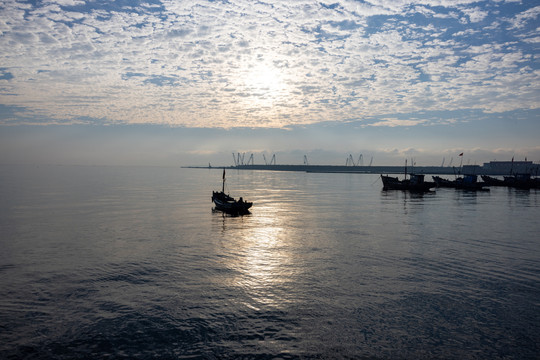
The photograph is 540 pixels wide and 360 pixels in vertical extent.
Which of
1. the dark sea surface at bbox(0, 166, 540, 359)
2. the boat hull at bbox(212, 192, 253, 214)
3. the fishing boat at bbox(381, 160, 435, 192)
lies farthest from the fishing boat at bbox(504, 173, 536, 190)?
the boat hull at bbox(212, 192, 253, 214)

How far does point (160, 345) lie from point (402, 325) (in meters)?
10.7

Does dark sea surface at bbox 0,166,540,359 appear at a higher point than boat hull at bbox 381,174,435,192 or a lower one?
lower

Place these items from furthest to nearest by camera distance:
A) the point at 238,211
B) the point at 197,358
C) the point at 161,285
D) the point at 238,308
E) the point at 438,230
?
the point at 238,211 < the point at 438,230 < the point at 161,285 < the point at 238,308 < the point at 197,358

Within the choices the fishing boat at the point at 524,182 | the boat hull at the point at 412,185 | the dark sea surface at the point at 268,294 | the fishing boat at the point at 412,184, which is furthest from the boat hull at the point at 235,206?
the fishing boat at the point at 524,182

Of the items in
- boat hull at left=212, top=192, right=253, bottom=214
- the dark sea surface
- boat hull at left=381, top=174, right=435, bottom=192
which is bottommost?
the dark sea surface

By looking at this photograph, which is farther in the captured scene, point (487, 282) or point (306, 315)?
point (487, 282)

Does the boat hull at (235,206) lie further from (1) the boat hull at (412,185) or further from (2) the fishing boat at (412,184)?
(1) the boat hull at (412,185)

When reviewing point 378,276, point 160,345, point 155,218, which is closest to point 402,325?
point 378,276

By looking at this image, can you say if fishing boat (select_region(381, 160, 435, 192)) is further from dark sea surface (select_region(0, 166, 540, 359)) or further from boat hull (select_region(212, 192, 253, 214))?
dark sea surface (select_region(0, 166, 540, 359))

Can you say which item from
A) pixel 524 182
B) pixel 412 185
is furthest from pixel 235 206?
pixel 524 182

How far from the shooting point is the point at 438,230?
39062 mm

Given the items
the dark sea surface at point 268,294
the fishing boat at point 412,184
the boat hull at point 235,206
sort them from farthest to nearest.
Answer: the fishing boat at point 412,184
the boat hull at point 235,206
the dark sea surface at point 268,294

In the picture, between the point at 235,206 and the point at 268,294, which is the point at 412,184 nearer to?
the point at 235,206

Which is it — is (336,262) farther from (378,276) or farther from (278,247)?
(278,247)
